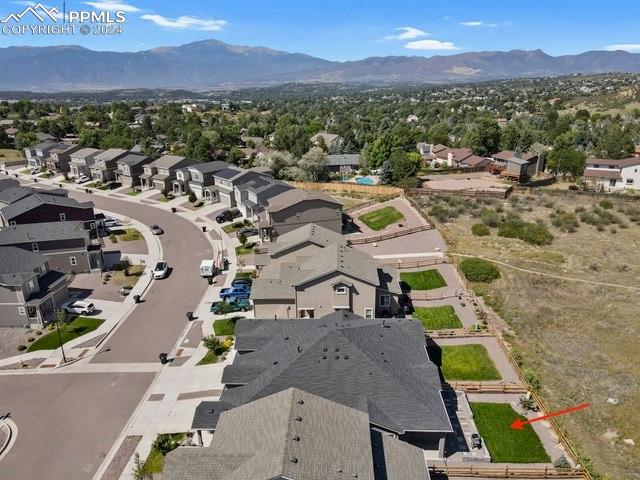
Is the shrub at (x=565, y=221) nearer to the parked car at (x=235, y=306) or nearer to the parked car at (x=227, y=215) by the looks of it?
the parked car at (x=235, y=306)

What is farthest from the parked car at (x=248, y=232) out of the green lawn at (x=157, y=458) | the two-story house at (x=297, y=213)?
the green lawn at (x=157, y=458)

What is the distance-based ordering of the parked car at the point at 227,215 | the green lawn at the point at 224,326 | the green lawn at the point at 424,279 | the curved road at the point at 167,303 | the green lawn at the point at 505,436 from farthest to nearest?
the parked car at the point at 227,215 → the green lawn at the point at 424,279 → the green lawn at the point at 224,326 → the curved road at the point at 167,303 → the green lawn at the point at 505,436

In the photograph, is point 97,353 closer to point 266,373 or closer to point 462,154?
point 266,373

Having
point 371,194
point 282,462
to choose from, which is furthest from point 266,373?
point 371,194

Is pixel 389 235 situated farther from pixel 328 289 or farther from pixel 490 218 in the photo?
pixel 328 289

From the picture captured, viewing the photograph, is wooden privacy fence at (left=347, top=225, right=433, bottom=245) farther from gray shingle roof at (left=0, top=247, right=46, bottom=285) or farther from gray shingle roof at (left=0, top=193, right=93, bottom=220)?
gray shingle roof at (left=0, top=193, right=93, bottom=220)
